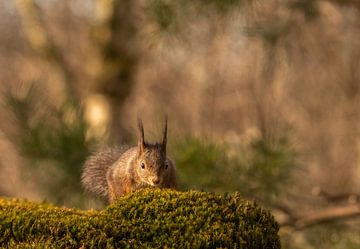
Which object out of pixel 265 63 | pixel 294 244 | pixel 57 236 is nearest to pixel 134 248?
pixel 57 236

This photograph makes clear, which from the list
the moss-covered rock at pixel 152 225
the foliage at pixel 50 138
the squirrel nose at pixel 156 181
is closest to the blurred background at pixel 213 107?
the foliage at pixel 50 138

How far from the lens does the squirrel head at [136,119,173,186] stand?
2693 mm

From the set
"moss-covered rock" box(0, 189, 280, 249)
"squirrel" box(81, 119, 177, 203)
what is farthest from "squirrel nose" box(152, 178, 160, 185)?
"moss-covered rock" box(0, 189, 280, 249)

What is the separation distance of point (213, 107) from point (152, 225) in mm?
11519

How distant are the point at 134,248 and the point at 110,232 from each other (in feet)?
Result: 0.35

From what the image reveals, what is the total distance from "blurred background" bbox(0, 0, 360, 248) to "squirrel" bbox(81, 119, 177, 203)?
1.20ft

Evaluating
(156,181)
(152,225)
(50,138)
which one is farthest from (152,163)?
(50,138)

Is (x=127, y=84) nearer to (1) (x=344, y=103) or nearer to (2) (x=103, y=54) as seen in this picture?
(2) (x=103, y=54)

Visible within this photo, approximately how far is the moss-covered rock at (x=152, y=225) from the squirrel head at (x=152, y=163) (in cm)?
18

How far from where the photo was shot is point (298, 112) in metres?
13.8

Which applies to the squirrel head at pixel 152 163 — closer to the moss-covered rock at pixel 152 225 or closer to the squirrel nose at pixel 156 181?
the squirrel nose at pixel 156 181

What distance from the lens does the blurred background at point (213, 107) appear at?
4332mm

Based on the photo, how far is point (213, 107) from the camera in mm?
13781

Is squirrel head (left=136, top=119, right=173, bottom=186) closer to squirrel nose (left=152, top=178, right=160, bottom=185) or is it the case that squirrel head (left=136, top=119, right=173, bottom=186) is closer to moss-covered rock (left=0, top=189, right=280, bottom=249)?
squirrel nose (left=152, top=178, right=160, bottom=185)
